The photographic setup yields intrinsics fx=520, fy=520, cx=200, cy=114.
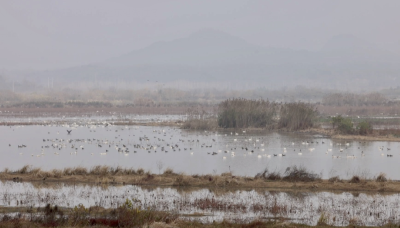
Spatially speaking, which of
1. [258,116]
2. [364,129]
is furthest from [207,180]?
[258,116]

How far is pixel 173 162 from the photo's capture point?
3616cm

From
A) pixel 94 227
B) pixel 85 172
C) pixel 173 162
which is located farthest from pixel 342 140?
pixel 94 227

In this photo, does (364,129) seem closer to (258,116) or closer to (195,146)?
(258,116)

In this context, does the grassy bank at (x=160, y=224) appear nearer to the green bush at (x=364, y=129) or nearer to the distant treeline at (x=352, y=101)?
the green bush at (x=364, y=129)

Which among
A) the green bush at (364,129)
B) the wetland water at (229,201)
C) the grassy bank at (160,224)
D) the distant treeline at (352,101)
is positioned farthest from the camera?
the distant treeline at (352,101)

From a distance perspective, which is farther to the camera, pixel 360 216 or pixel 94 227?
pixel 360 216

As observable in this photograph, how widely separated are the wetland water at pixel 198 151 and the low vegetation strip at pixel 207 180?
11.2 ft

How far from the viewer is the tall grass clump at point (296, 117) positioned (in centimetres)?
5806

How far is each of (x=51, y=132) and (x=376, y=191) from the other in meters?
41.4

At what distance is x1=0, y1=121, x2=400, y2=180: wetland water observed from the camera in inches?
1337

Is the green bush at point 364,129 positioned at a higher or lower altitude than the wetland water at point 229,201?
higher

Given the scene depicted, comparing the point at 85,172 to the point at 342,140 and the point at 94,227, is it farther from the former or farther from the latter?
the point at 342,140

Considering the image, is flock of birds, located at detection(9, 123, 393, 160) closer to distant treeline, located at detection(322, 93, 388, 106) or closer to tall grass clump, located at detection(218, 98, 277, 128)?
tall grass clump, located at detection(218, 98, 277, 128)

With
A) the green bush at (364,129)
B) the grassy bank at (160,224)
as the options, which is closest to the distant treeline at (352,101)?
the green bush at (364,129)
